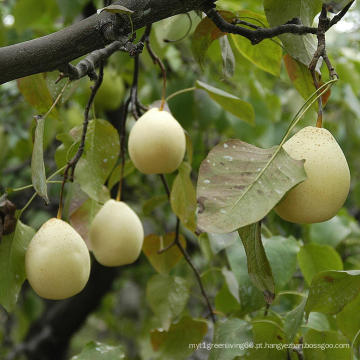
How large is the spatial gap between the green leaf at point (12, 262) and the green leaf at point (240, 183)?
11.0 inches

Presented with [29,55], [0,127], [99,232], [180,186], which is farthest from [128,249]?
[0,127]

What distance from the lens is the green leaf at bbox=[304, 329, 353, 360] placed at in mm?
658

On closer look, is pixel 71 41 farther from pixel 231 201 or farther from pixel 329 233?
pixel 329 233

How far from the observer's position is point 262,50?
748 millimetres

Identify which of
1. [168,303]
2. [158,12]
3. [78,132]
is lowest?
[168,303]

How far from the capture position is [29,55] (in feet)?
1.65

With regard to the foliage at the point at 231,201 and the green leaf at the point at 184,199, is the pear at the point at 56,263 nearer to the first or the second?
the foliage at the point at 231,201

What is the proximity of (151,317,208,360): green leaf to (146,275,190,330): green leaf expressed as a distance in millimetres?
48

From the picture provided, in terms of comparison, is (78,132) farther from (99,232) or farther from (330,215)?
(330,215)

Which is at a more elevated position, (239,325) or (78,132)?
(78,132)

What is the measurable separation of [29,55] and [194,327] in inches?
19.7

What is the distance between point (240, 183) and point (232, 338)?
0.30 m

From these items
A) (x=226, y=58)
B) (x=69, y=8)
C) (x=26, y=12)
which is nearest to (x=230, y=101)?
(x=226, y=58)

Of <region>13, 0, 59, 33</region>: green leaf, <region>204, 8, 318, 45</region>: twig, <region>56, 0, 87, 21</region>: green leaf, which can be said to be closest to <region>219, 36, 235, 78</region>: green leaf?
<region>204, 8, 318, 45</region>: twig
